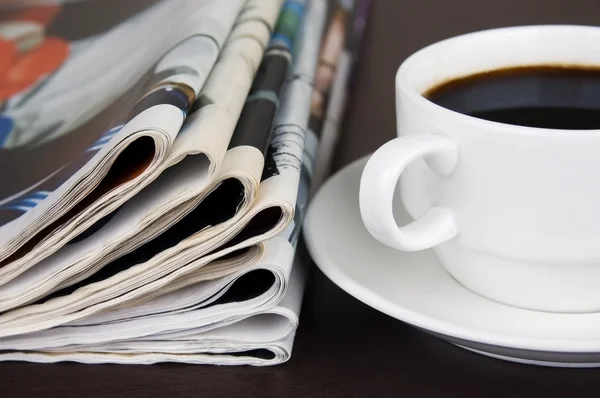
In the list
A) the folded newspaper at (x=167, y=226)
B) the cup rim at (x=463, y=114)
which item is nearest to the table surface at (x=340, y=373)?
the folded newspaper at (x=167, y=226)

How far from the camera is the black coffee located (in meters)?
0.38

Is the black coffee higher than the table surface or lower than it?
higher

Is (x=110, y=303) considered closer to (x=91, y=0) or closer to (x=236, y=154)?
(x=236, y=154)

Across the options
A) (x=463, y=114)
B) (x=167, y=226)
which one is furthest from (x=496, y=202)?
(x=167, y=226)

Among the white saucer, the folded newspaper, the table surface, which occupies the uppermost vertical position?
the folded newspaper

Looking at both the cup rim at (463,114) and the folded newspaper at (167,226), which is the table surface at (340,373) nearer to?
the folded newspaper at (167,226)

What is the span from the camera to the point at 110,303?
337 mm

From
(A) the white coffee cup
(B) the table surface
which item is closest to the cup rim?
(A) the white coffee cup

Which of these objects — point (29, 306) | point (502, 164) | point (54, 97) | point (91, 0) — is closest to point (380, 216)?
point (502, 164)

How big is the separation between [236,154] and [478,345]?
14cm

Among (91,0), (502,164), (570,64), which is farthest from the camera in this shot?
(91,0)

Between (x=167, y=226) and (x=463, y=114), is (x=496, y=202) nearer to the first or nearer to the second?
(x=463, y=114)

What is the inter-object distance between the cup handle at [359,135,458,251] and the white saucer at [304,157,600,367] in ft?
0.11

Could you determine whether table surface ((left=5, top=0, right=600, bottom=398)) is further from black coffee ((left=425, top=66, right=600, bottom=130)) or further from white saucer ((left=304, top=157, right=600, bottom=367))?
black coffee ((left=425, top=66, right=600, bottom=130))
